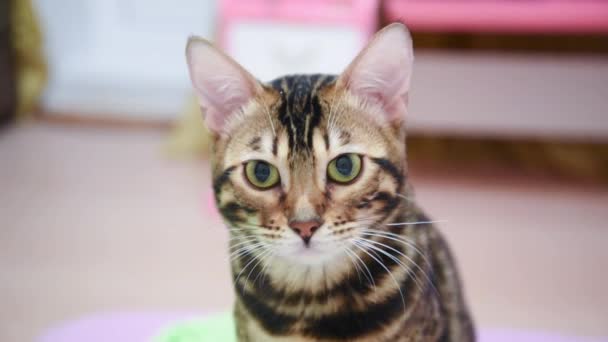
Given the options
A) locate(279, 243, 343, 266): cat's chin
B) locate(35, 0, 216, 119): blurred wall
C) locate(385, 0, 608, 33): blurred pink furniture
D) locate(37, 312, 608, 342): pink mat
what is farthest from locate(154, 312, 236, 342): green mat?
locate(35, 0, 216, 119): blurred wall

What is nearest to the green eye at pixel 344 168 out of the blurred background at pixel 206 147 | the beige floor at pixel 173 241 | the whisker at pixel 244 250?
the whisker at pixel 244 250

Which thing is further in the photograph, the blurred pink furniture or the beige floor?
the blurred pink furniture

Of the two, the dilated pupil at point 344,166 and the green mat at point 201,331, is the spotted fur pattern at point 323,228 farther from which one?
the green mat at point 201,331

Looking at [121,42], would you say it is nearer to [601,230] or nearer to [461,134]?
[461,134]

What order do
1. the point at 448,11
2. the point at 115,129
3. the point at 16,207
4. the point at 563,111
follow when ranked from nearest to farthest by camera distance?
the point at 448,11, the point at 16,207, the point at 563,111, the point at 115,129

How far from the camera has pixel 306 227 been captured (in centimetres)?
70

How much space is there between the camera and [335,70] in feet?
5.90

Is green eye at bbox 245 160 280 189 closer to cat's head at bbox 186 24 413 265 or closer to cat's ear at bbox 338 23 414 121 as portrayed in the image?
cat's head at bbox 186 24 413 265

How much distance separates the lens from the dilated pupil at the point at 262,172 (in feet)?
2.44

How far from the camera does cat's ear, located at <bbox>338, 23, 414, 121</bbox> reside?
2.35ft

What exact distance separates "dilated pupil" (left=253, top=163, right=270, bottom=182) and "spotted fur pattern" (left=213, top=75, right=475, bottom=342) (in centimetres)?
1

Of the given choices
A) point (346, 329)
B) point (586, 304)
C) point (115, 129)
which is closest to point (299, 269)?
point (346, 329)

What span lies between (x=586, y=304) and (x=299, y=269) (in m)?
0.94

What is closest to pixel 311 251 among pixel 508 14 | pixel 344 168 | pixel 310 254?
pixel 310 254
